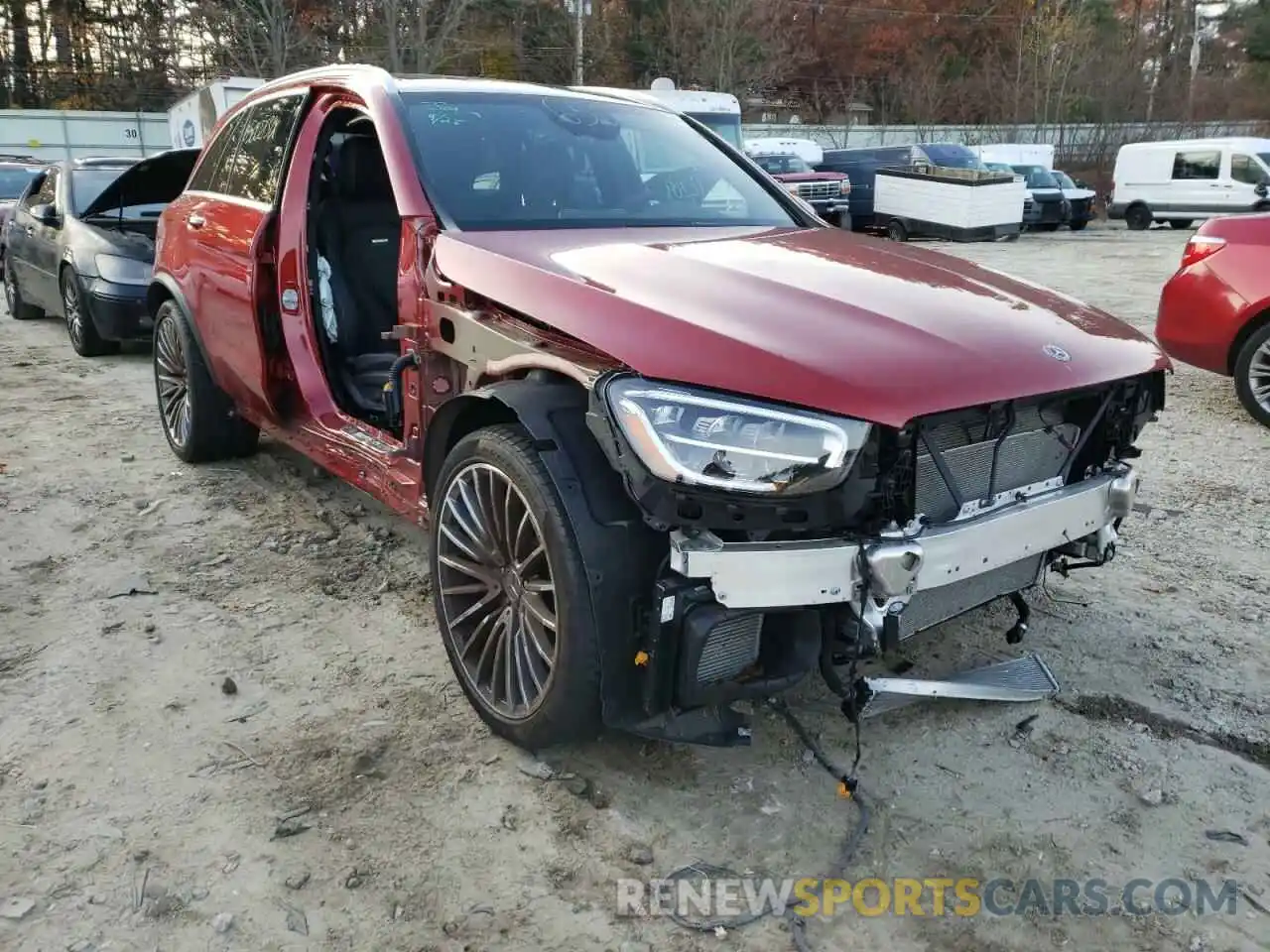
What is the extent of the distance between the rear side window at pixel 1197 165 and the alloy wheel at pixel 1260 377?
20970 mm

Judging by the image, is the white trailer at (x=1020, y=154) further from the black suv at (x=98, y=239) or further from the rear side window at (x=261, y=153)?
the rear side window at (x=261, y=153)

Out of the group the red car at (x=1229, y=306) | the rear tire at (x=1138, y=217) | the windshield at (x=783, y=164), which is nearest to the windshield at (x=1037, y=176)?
the rear tire at (x=1138, y=217)

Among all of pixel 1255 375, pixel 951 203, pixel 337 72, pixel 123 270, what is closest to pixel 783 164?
pixel 951 203

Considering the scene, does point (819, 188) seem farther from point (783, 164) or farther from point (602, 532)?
point (602, 532)

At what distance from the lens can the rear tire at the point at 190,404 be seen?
16.4 feet

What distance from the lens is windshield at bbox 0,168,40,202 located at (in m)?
14.6

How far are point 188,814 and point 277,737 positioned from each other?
1.24ft

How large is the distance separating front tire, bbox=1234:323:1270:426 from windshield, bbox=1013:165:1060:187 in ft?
71.0

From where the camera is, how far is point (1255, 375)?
618 cm

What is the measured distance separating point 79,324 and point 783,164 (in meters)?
18.2

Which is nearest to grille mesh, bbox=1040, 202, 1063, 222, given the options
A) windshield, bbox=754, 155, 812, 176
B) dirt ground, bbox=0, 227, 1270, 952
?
windshield, bbox=754, 155, 812, 176

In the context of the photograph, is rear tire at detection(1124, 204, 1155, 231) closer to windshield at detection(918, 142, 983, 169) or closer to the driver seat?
windshield at detection(918, 142, 983, 169)

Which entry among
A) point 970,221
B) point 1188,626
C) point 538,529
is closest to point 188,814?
point 538,529

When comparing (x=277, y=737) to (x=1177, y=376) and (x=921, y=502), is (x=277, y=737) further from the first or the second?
(x=1177, y=376)
